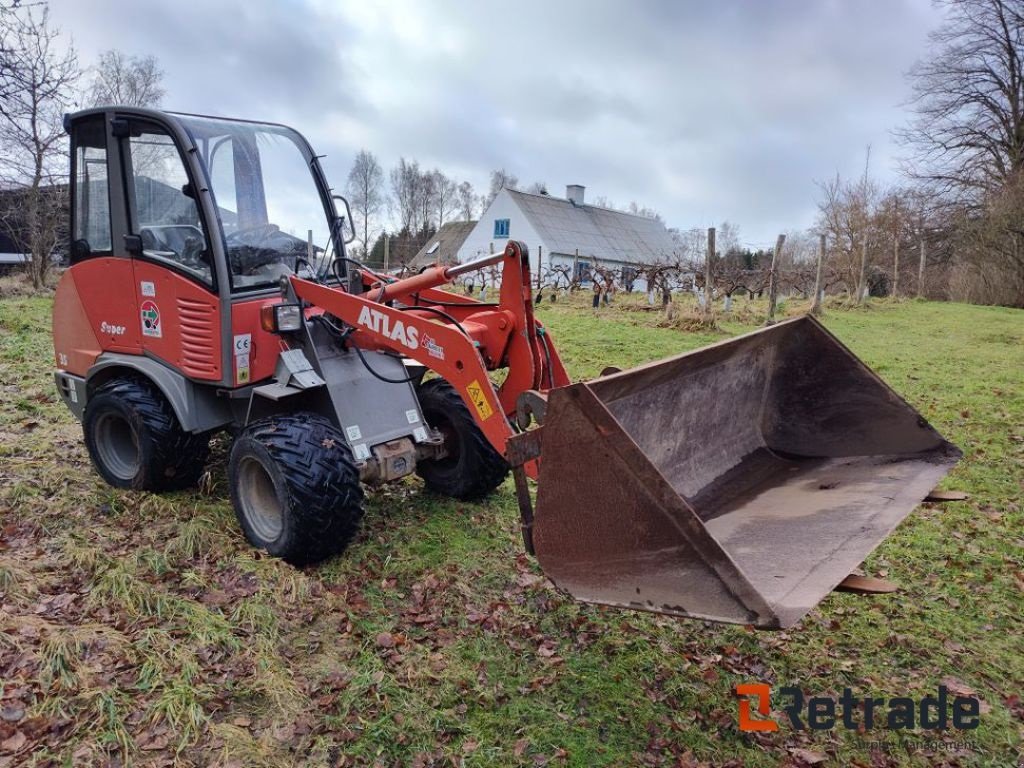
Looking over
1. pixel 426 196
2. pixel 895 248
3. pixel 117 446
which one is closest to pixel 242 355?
pixel 117 446

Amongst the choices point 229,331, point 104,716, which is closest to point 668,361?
point 229,331

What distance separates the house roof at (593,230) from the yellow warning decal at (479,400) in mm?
→ 34192

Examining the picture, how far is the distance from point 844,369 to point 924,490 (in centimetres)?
93

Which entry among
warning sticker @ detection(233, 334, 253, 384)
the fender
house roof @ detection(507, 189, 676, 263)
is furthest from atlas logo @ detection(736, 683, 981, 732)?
house roof @ detection(507, 189, 676, 263)

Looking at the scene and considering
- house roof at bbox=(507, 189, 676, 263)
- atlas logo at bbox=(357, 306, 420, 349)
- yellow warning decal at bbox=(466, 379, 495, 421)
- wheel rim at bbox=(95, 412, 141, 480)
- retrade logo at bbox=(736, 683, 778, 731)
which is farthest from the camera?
house roof at bbox=(507, 189, 676, 263)

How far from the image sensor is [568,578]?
8.55 feet

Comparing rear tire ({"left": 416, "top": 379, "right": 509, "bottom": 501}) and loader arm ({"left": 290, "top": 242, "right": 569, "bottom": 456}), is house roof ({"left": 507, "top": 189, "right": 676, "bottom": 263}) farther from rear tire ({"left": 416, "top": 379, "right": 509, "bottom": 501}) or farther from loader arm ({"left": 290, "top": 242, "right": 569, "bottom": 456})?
loader arm ({"left": 290, "top": 242, "right": 569, "bottom": 456})

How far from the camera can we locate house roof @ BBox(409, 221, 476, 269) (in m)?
43.3

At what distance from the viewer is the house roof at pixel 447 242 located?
43.3m

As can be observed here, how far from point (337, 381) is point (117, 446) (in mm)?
1826

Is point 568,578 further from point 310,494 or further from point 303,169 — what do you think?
point 303,169

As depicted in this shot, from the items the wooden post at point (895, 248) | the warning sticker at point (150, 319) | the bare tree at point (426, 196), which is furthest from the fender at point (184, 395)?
the bare tree at point (426, 196)

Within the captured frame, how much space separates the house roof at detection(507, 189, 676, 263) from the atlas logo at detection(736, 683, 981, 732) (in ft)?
113

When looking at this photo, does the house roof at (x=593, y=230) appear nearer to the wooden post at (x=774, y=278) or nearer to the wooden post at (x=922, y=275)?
the wooden post at (x=922, y=275)
